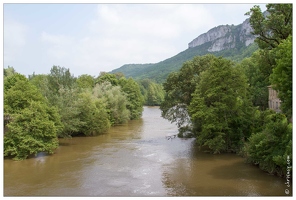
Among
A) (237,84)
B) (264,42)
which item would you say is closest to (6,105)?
(237,84)

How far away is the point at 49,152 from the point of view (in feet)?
99.0

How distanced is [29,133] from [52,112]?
3.64 meters

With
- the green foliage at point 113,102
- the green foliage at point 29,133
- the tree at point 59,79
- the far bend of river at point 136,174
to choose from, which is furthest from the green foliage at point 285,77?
the green foliage at point 113,102

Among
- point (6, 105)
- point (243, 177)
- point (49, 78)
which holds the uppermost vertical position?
point (49, 78)

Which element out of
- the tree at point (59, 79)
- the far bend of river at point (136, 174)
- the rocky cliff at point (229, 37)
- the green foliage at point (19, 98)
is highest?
the rocky cliff at point (229, 37)

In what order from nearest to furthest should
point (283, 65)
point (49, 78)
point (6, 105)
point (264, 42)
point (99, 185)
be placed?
point (283, 65) < point (99, 185) < point (264, 42) < point (6, 105) < point (49, 78)

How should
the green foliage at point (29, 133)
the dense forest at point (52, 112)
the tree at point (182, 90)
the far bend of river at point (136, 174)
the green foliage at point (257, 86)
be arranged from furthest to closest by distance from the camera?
the green foliage at point (257, 86)
the tree at point (182, 90)
the dense forest at point (52, 112)
the green foliage at point (29, 133)
the far bend of river at point (136, 174)

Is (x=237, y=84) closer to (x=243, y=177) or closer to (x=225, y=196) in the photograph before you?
(x=243, y=177)

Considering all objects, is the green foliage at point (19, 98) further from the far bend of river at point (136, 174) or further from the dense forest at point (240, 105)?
the dense forest at point (240, 105)

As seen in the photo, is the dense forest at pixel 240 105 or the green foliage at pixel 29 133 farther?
the green foliage at pixel 29 133

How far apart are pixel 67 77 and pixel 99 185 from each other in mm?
27210

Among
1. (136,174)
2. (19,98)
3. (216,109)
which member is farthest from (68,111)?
(216,109)

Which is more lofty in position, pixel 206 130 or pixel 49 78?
pixel 49 78

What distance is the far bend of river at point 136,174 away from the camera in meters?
19.6
